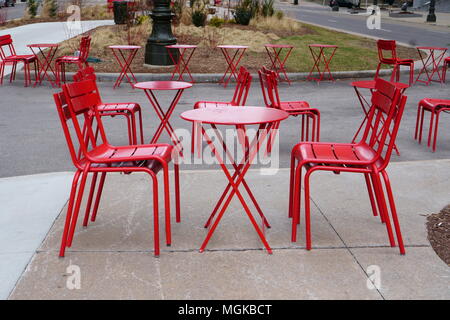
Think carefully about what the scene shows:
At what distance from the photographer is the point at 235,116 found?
4238 mm

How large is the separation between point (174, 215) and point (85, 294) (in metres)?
1.53

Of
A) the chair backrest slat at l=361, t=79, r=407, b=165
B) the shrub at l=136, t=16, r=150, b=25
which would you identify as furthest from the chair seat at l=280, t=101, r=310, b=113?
the shrub at l=136, t=16, r=150, b=25

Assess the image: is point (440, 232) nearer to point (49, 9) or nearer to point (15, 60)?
point (15, 60)

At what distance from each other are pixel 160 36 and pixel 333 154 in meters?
10.2

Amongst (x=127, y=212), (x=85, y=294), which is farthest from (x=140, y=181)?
(x=85, y=294)

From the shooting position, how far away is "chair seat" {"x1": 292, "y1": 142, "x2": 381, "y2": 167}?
4.02 m

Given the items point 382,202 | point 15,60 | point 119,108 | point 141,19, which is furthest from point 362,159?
point 141,19

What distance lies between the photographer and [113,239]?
427 centimetres

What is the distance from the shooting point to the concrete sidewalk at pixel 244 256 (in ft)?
11.4

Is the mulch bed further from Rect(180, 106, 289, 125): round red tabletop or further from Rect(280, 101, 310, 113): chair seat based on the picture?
Rect(280, 101, 310, 113): chair seat

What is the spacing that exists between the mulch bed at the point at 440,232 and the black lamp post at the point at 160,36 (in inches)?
393

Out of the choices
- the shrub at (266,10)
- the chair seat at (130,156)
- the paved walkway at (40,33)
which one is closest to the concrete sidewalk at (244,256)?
the chair seat at (130,156)

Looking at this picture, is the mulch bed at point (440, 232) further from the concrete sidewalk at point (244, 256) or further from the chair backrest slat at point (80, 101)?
the chair backrest slat at point (80, 101)
